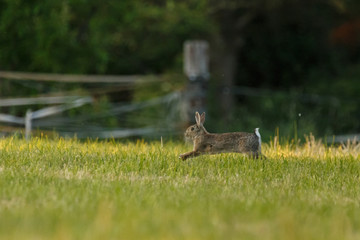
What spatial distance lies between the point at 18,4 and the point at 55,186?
9.64 m

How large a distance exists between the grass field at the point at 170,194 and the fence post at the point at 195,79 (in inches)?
136

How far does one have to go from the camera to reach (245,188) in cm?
524

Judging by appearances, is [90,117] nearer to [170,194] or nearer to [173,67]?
[170,194]

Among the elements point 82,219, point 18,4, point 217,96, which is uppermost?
point 18,4

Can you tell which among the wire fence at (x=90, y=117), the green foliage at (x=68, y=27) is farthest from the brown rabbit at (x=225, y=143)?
the green foliage at (x=68, y=27)

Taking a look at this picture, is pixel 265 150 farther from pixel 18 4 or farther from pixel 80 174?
pixel 18 4

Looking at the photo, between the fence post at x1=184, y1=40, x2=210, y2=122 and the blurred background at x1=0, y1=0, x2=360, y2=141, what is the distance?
22 millimetres

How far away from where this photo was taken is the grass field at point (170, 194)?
376 centimetres

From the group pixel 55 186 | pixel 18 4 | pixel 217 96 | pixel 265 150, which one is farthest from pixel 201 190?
pixel 217 96

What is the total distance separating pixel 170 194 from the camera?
15.8ft

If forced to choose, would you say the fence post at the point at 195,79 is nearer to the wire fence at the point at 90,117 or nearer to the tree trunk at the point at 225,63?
the wire fence at the point at 90,117

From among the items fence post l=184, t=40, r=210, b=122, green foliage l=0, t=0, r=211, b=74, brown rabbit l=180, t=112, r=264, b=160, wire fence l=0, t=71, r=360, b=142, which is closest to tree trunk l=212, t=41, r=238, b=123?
green foliage l=0, t=0, r=211, b=74

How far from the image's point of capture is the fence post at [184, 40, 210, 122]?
1064 centimetres

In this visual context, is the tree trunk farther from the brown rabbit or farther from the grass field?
the brown rabbit
